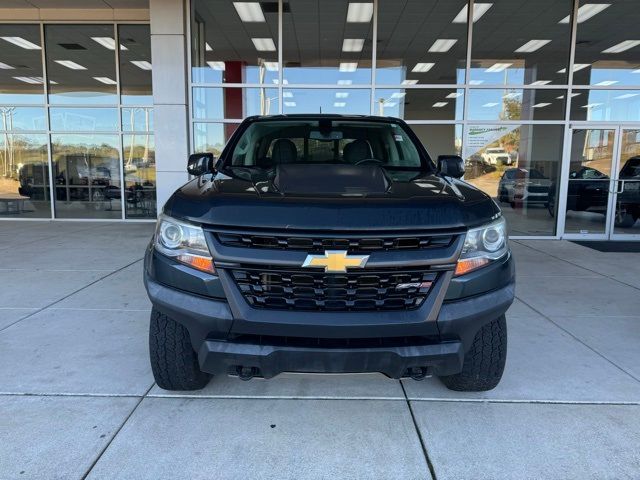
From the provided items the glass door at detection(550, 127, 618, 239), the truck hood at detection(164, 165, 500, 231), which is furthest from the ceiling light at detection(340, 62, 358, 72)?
the truck hood at detection(164, 165, 500, 231)

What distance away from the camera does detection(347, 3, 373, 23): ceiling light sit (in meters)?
9.57

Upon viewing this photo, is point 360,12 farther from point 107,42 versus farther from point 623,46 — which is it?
point 107,42

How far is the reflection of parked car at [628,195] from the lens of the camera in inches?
375

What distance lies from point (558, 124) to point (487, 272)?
846cm

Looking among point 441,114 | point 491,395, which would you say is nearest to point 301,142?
point 491,395

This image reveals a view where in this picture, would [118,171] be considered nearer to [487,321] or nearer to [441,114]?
[441,114]

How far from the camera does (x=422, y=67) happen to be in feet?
34.9

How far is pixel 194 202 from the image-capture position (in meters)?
2.39

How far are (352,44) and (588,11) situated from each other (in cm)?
470

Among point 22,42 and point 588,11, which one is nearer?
point 588,11

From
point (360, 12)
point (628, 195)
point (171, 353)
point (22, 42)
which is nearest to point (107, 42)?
point (22, 42)

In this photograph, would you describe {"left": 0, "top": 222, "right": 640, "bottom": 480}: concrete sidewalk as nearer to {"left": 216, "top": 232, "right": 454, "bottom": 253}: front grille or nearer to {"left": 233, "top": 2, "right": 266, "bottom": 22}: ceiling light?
{"left": 216, "top": 232, "right": 454, "bottom": 253}: front grille

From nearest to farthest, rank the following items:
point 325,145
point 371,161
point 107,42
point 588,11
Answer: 1. point 371,161
2. point 325,145
3. point 588,11
4. point 107,42

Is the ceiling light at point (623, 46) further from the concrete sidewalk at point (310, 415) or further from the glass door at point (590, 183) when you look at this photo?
the concrete sidewalk at point (310, 415)
